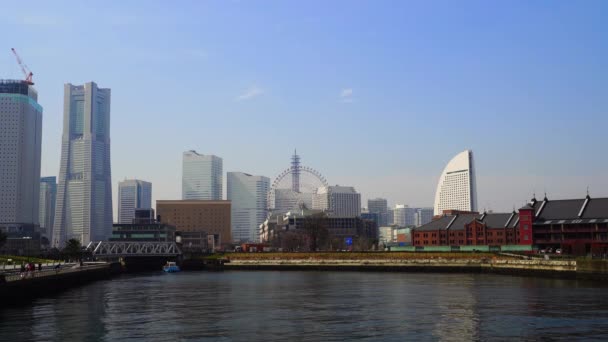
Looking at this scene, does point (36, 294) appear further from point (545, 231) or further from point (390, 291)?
point (545, 231)

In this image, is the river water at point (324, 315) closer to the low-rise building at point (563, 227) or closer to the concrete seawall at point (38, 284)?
the concrete seawall at point (38, 284)

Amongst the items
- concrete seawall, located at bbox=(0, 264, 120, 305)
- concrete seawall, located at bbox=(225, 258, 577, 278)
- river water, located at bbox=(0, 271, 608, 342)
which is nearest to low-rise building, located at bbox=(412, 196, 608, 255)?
concrete seawall, located at bbox=(225, 258, 577, 278)

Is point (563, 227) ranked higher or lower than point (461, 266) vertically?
higher

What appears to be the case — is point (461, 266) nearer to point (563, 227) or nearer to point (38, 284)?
point (563, 227)

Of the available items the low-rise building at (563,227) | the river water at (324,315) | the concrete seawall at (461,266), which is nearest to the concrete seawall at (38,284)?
the river water at (324,315)

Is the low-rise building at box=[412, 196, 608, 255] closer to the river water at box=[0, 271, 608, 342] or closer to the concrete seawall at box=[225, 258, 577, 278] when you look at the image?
the concrete seawall at box=[225, 258, 577, 278]

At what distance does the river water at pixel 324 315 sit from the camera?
55.1 meters

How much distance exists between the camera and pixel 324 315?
2709 inches

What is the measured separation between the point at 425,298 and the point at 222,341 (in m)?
41.1

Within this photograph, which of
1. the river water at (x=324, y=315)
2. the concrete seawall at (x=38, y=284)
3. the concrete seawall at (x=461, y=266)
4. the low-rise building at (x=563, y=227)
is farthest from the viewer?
the low-rise building at (x=563, y=227)

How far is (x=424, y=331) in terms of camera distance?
56.5 m

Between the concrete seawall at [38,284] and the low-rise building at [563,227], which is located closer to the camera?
the concrete seawall at [38,284]

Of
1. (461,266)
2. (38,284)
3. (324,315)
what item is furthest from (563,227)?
(38,284)

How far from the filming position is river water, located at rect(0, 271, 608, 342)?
5506cm
